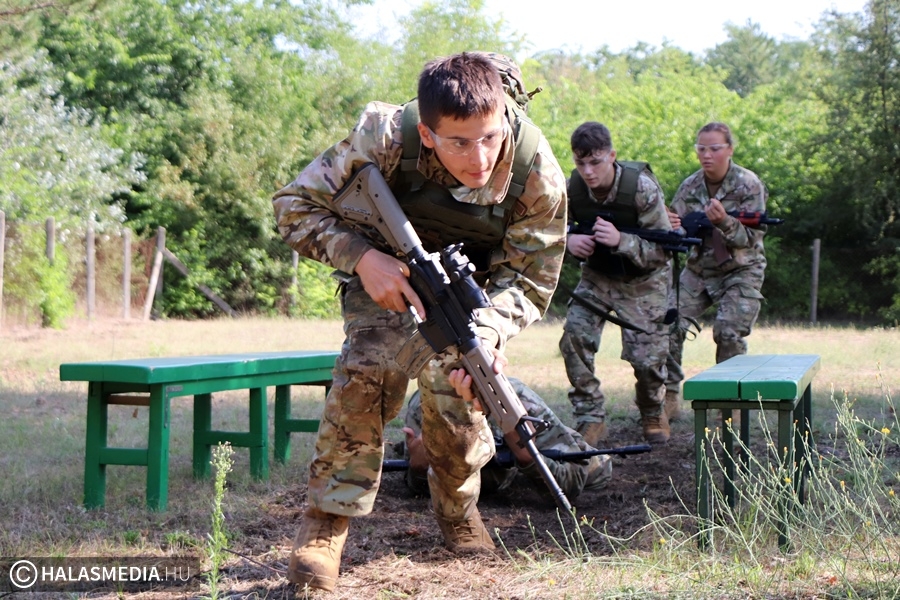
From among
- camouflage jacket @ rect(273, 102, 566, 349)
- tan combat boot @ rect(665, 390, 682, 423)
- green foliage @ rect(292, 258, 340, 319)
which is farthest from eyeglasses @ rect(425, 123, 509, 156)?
green foliage @ rect(292, 258, 340, 319)

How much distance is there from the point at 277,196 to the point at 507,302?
2.98ft

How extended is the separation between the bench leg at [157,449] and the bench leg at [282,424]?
4.38 ft

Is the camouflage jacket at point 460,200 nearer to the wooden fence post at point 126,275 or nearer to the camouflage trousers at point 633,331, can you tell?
the camouflage trousers at point 633,331

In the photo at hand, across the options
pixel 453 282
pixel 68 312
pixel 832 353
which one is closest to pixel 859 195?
pixel 832 353

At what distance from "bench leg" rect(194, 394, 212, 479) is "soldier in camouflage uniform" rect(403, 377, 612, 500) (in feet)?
3.69

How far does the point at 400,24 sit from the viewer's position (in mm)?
33281

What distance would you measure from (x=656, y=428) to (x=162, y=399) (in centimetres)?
345

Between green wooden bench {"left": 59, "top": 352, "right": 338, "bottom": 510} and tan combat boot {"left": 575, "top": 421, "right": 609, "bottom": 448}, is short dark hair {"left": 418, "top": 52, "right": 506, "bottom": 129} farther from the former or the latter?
tan combat boot {"left": 575, "top": 421, "right": 609, "bottom": 448}

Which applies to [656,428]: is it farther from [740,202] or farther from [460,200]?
[460,200]

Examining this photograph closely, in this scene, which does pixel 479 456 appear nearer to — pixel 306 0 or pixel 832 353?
pixel 832 353

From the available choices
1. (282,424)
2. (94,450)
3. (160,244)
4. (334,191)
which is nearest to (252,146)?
(160,244)

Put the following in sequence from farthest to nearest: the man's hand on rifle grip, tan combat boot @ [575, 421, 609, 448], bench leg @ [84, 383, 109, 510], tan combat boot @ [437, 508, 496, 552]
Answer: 1. tan combat boot @ [575, 421, 609, 448]
2. bench leg @ [84, 383, 109, 510]
3. tan combat boot @ [437, 508, 496, 552]
4. the man's hand on rifle grip

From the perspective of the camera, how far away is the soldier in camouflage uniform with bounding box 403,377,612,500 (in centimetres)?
480

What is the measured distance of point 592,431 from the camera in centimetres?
639
